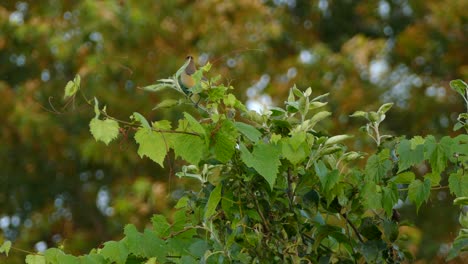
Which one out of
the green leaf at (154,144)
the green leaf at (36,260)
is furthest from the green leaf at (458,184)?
the green leaf at (36,260)

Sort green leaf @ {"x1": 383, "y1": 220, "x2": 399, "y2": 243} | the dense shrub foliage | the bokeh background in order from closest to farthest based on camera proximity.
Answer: the dense shrub foliage < green leaf @ {"x1": 383, "y1": 220, "x2": 399, "y2": 243} < the bokeh background

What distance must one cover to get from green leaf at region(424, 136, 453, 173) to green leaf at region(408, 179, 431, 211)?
5 cm

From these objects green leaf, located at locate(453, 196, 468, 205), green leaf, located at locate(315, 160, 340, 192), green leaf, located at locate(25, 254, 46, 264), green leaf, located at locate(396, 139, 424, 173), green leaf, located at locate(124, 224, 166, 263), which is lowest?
green leaf, located at locate(25, 254, 46, 264)

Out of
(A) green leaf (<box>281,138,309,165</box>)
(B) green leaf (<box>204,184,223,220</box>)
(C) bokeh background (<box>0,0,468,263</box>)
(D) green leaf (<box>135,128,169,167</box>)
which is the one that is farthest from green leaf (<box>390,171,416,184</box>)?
(C) bokeh background (<box>0,0,468,263</box>)

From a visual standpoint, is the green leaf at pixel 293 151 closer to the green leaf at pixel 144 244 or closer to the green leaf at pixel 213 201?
the green leaf at pixel 213 201

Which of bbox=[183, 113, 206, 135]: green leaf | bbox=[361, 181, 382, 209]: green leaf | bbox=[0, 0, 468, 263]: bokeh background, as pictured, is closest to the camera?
bbox=[183, 113, 206, 135]: green leaf

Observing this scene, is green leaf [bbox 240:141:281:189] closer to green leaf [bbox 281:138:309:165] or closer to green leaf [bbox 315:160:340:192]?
green leaf [bbox 281:138:309:165]

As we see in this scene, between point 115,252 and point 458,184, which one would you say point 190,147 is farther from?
point 458,184

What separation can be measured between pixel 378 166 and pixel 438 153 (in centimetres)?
15

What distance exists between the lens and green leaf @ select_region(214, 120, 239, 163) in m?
1.97

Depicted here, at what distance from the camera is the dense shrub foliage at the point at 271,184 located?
202 cm

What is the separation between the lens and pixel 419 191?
2158 millimetres

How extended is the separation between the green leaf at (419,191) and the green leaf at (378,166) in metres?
0.07

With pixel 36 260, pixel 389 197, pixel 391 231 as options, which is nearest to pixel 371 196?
pixel 389 197
